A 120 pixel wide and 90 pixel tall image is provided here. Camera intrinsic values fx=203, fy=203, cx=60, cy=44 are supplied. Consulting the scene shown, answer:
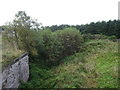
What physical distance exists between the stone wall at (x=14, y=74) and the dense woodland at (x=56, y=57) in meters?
0.51

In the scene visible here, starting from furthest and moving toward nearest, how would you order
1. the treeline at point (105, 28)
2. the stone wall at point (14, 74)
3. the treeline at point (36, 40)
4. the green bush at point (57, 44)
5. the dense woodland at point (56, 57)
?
the treeline at point (105, 28), the green bush at point (57, 44), the treeline at point (36, 40), the dense woodland at point (56, 57), the stone wall at point (14, 74)

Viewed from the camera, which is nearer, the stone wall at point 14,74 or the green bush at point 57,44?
the stone wall at point 14,74

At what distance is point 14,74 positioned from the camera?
1017 cm

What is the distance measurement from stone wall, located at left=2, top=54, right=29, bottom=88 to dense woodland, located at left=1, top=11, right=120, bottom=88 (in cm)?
51

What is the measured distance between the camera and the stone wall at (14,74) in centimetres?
865

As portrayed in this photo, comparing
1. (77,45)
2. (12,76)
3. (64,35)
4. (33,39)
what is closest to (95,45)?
(77,45)

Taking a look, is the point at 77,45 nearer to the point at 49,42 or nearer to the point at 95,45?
the point at 95,45

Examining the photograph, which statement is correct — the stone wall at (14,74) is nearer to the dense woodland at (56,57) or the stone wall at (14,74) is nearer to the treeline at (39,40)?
the dense woodland at (56,57)

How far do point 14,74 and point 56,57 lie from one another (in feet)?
36.8

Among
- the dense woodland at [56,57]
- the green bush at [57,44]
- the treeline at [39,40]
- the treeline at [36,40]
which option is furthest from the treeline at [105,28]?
the treeline at [36,40]

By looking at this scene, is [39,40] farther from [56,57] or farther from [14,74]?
[14,74]

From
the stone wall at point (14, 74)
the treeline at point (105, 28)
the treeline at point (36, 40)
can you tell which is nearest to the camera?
the stone wall at point (14, 74)

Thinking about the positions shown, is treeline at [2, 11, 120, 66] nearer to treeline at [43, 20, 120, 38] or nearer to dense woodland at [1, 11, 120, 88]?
dense woodland at [1, 11, 120, 88]

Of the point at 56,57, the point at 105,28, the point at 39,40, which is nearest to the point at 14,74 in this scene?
the point at 39,40
